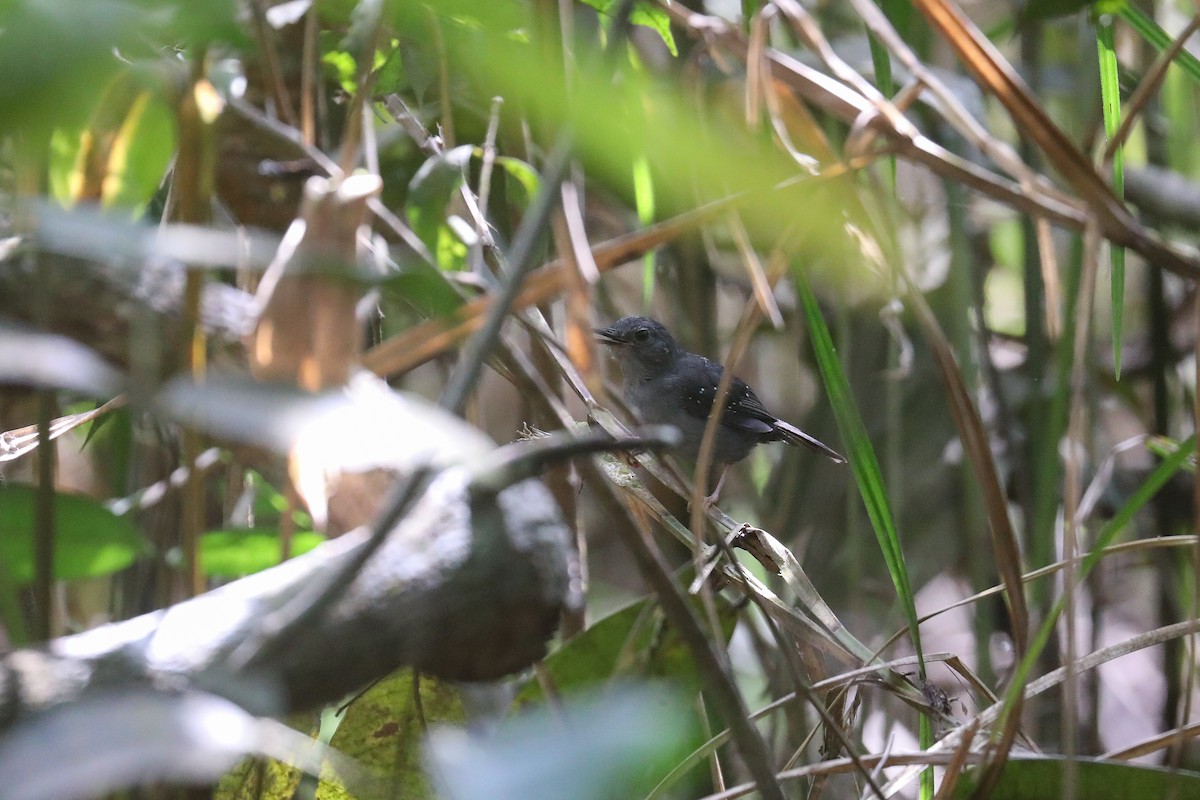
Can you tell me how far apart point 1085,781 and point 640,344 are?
2777 millimetres

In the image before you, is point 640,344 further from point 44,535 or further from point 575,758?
point 575,758

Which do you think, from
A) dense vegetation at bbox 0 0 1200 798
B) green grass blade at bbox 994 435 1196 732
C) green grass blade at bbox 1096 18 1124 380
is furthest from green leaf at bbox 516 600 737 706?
green grass blade at bbox 1096 18 1124 380

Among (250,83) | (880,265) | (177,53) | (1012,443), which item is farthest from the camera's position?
(1012,443)

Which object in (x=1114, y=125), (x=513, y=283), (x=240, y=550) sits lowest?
(x=240, y=550)

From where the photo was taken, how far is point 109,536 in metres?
1.05

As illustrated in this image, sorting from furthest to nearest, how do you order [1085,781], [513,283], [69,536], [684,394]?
[684,394] → [1085,781] → [69,536] → [513,283]

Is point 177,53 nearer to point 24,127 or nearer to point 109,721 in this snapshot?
point 24,127

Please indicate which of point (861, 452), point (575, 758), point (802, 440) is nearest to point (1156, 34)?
point (861, 452)

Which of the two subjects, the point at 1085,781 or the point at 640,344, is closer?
the point at 1085,781

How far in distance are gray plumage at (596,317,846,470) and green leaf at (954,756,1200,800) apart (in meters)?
2.36

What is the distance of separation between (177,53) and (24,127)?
1.29 m

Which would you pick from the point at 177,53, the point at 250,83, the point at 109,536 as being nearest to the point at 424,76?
the point at 177,53

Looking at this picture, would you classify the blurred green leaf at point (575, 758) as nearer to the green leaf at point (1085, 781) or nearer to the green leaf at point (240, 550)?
the green leaf at point (240, 550)

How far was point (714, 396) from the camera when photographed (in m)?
4.18
